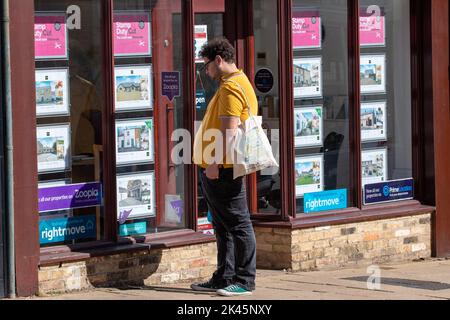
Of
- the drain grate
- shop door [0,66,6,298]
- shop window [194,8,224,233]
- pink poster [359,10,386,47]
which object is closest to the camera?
shop door [0,66,6,298]

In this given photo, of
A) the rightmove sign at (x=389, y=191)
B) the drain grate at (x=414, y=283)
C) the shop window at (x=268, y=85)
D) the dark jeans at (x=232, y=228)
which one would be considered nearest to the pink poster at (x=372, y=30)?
the shop window at (x=268, y=85)

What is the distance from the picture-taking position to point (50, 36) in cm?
783

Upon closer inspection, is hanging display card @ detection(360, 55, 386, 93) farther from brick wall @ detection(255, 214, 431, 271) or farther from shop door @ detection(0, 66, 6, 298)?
shop door @ detection(0, 66, 6, 298)

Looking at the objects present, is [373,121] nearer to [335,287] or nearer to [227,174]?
[335,287]

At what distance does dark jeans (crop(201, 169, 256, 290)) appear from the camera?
772 centimetres

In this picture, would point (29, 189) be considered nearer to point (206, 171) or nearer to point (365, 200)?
point (206, 171)

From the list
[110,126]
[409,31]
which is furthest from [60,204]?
[409,31]

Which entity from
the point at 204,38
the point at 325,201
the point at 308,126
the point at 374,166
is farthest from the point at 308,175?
the point at 204,38

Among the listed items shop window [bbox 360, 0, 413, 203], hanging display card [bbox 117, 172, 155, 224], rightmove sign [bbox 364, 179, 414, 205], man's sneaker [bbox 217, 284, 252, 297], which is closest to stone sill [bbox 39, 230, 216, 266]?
hanging display card [bbox 117, 172, 155, 224]

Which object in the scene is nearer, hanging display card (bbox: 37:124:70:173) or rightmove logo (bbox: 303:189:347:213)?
hanging display card (bbox: 37:124:70:173)

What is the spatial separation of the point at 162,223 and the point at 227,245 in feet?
3.28

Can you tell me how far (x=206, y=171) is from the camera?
770cm

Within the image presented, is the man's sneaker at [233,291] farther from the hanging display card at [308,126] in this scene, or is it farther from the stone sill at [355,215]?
the hanging display card at [308,126]

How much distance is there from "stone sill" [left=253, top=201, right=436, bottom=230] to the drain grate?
74 centimetres
